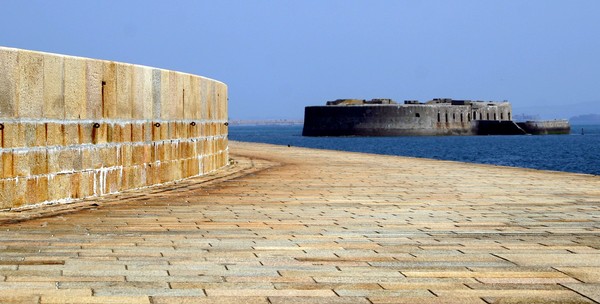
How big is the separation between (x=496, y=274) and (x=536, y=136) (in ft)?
405

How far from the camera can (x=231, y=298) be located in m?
4.60

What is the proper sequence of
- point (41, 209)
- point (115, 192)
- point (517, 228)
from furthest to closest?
point (115, 192)
point (41, 209)
point (517, 228)

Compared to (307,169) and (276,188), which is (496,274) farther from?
(307,169)

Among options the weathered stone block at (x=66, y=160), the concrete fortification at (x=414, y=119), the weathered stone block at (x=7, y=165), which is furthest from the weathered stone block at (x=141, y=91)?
the concrete fortification at (x=414, y=119)

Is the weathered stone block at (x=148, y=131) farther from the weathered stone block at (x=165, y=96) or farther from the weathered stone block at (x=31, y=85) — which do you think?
the weathered stone block at (x=31, y=85)

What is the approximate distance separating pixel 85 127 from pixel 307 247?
4.42 meters

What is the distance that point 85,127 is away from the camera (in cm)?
1002

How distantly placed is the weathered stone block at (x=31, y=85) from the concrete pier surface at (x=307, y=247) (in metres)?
0.93

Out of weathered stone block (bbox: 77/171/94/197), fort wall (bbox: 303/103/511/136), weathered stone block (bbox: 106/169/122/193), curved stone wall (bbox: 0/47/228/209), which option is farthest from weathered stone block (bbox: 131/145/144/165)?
fort wall (bbox: 303/103/511/136)

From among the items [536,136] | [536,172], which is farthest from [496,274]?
[536,136]

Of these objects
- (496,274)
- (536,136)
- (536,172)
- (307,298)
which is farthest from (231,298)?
(536,136)

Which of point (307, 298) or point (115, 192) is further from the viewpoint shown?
point (115, 192)

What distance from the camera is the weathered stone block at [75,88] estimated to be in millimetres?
9609

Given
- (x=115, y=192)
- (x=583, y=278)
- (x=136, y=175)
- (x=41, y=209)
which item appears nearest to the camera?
(x=583, y=278)
